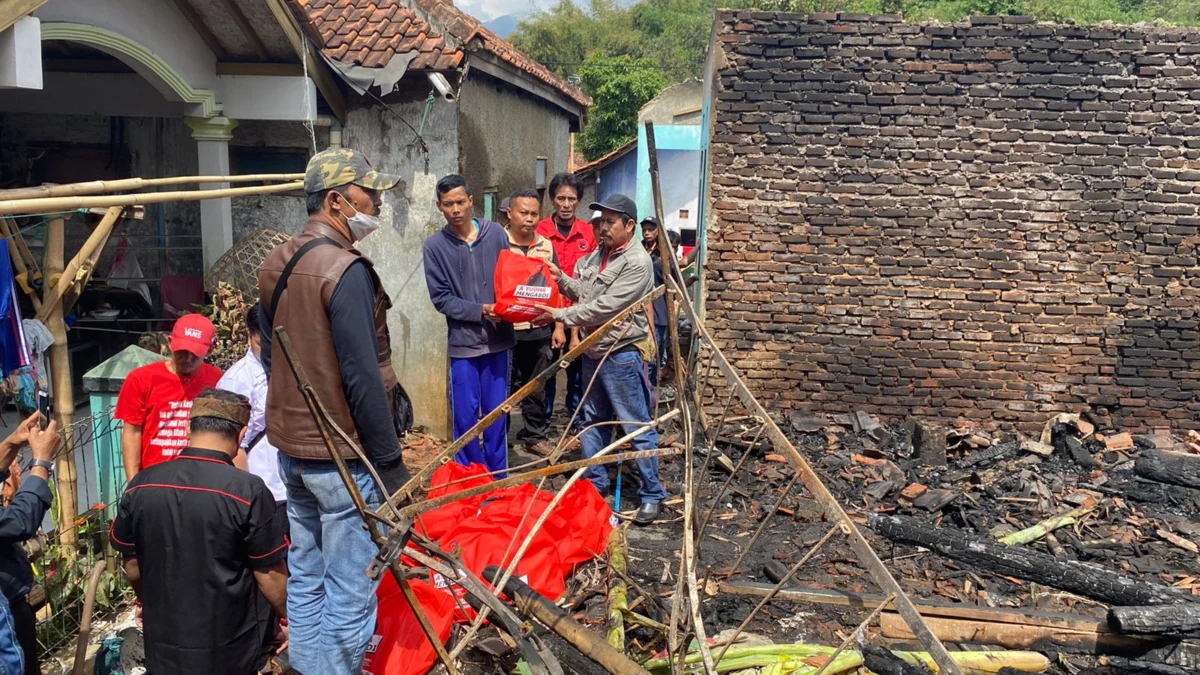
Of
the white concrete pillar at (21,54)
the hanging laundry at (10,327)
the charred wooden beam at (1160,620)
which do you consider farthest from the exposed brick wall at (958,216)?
the hanging laundry at (10,327)

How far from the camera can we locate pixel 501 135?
383 inches

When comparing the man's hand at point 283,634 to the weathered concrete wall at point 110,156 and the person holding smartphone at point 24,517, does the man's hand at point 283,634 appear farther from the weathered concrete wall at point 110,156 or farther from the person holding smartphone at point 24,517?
the weathered concrete wall at point 110,156

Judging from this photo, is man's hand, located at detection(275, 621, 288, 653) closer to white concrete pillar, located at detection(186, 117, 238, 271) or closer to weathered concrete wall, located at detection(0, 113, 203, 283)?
white concrete pillar, located at detection(186, 117, 238, 271)

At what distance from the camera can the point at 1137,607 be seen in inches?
162

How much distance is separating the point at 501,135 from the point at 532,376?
373 cm

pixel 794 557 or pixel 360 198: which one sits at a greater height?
pixel 360 198

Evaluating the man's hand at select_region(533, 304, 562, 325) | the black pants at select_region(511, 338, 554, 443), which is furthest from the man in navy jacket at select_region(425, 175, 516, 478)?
the black pants at select_region(511, 338, 554, 443)

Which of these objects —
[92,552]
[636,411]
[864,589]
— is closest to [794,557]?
[864,589]

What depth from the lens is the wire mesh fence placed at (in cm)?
391

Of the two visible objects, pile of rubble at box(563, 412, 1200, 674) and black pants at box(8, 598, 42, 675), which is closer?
black pants at box(8, 598, 42, 675)

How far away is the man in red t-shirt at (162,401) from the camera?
153 inches

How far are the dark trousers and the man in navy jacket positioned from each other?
2673 millimetres

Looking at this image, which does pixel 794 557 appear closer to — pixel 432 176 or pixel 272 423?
pixel 272 423

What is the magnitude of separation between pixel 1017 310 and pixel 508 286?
4.61 meters
